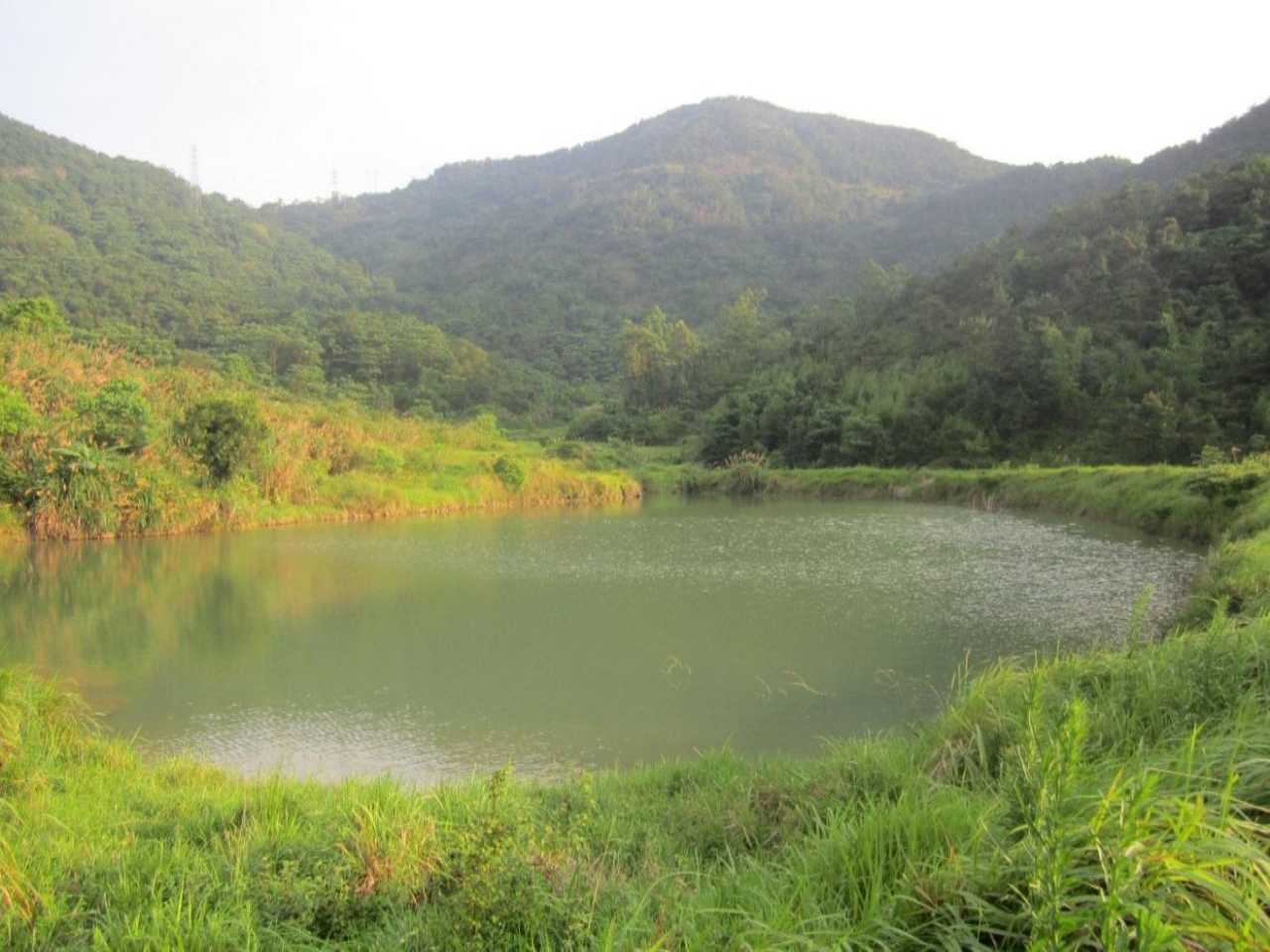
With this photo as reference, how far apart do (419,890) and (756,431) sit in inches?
1292

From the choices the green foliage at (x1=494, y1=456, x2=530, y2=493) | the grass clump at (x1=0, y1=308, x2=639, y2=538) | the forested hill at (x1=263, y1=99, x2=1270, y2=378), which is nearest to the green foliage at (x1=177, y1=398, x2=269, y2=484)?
the grass clump at (x1=0, y1=308, x2=639, y2=538)

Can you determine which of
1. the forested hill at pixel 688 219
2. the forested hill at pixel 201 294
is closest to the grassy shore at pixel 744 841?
the forested hill at pixel 201 294

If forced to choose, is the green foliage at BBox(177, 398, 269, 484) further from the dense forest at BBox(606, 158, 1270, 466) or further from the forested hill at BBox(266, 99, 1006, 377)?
the forested hill at BBox(266, 99, 1006, 377)

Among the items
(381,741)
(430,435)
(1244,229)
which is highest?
(1244,229)

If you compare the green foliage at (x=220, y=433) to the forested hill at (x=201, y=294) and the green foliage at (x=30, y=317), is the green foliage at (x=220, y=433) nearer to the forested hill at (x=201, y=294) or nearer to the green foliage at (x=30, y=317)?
the green foliage at (x=30, y=317)

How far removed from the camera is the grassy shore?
153 cm

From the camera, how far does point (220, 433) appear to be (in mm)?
16312

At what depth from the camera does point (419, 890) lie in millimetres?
2482

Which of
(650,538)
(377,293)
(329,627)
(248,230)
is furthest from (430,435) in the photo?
(248,230)

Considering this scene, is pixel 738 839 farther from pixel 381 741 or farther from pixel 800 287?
pixel 800 287

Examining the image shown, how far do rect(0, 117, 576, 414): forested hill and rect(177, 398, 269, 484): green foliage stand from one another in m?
16.1

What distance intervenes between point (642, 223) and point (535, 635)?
272 ft

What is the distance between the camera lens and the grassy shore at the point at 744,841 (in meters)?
1.53

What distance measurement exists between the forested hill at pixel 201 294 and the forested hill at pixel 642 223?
9950 millimetres
